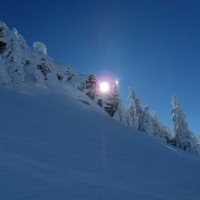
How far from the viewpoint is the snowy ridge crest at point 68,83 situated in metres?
34.7

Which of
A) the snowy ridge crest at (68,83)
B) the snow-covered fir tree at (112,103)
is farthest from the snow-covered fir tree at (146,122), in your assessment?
the snow-covered fir tree at (112,103)

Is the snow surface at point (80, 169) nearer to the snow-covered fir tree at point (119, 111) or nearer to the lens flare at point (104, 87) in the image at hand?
the lens flare at point (104, 87)

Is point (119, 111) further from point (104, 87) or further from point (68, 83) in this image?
point (68, 83)

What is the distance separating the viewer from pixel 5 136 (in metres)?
13.1

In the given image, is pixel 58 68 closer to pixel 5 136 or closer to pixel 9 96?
pixel 9 96

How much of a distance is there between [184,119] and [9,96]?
124 feet

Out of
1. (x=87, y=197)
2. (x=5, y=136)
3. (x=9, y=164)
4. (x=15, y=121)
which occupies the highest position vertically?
(x=15, y=121)

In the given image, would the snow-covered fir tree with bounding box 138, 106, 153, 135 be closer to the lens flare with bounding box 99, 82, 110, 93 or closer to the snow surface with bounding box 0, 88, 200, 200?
the lens flare with bounding box 99, 82, 110, 93

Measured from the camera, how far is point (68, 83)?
4972cm

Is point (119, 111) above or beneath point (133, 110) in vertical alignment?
beneath

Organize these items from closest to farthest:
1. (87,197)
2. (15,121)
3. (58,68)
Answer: (87,197), (15,121), (58,68)

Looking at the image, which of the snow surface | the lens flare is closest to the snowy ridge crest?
the lens flare

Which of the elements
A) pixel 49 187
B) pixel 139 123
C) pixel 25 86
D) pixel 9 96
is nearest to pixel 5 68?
pixel 25 86

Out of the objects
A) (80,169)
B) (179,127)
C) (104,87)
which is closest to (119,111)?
(104,87)
